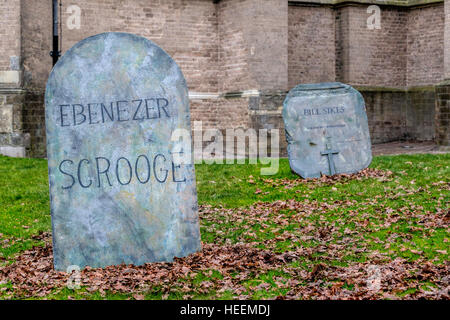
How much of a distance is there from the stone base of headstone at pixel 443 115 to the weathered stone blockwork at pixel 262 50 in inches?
6.2

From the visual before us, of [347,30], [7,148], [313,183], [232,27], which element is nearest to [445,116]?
[347,30]

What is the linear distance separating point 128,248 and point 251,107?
1245 centimetres

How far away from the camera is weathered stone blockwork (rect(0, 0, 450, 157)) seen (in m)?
15.9

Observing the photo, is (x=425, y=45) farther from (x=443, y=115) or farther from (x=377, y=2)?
(x=443, y=115)

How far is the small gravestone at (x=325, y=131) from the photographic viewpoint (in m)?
10.5

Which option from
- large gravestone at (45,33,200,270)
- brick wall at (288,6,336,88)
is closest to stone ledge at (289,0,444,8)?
brick wall at (288,6,336,88)

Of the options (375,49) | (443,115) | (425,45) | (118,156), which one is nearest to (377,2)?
(375,49)

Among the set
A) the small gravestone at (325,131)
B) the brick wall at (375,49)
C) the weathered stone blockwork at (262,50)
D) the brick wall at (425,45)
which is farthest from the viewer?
the brick wall at (425,45)

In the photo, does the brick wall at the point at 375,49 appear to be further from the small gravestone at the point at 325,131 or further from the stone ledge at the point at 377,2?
the small gravestone at the point at 325,131

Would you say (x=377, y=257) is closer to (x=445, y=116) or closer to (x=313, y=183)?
(x=313, y=183)

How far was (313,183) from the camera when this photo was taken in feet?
32.5

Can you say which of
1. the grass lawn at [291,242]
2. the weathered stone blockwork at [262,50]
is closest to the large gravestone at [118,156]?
the grass lawn at [291,242]

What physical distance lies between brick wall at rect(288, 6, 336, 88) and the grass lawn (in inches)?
351

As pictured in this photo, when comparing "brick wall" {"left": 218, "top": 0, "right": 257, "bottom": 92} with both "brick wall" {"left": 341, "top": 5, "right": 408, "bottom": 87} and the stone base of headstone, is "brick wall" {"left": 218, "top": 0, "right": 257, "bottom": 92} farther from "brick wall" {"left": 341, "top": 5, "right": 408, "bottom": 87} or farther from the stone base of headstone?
the stone base of headstone
